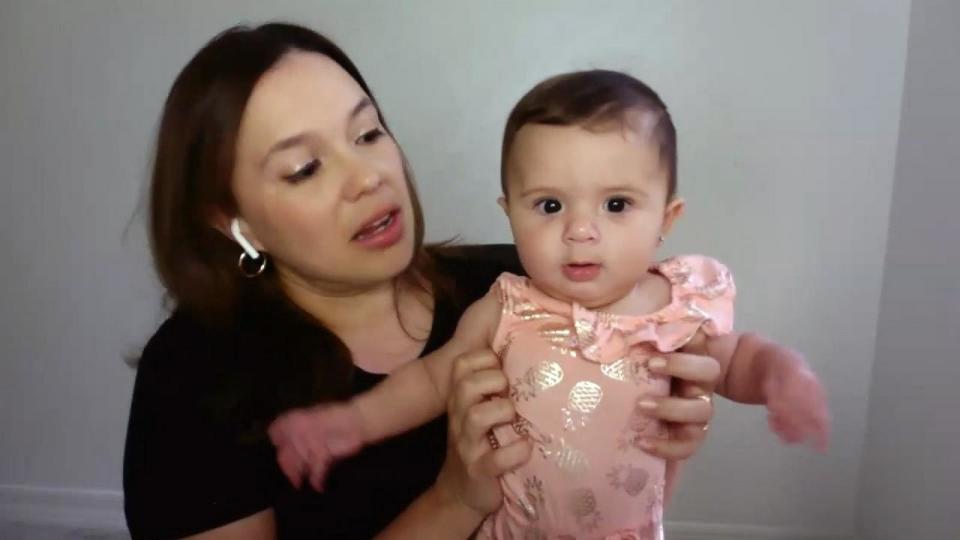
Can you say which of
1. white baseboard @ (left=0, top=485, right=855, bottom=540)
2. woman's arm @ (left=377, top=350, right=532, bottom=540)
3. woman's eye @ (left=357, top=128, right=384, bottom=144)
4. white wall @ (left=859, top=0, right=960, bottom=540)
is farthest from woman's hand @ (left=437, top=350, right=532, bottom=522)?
white baseboard @ (left=0, top=485, right=855, bottom=540)

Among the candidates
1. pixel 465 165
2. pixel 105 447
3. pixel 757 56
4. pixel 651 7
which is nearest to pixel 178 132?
pixel 465 165

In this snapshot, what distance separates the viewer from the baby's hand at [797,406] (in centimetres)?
90

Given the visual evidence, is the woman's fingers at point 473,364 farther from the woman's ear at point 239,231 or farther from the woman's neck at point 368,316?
the woman's ear at point 239,231

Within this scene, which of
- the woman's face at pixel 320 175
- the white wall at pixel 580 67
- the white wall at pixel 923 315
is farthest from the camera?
the white wall at pixel 580 67

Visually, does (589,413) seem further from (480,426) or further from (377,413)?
(377,413)

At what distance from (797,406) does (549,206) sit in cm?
34

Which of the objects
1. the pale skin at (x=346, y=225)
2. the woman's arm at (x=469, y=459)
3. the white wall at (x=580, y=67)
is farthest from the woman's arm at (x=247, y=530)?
the white wall at (x=580, y=67)

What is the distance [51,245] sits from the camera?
2.10m

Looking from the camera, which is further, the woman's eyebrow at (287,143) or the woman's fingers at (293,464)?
the woman's eyebrow at (287,143)

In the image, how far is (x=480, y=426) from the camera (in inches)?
39.1

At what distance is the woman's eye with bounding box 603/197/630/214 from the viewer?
970 mm

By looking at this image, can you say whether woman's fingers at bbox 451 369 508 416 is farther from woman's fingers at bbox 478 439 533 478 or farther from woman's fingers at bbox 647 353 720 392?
woman's fingers at bbox 647 353 720 392

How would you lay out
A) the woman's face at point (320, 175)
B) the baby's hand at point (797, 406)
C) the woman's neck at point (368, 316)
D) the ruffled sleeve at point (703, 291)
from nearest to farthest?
the baby's hand at point (797, 406)
the ruffled sleeve at point (703, 291)
the woman's face at point (320, 175)
the woman's neck at point (368, 316)

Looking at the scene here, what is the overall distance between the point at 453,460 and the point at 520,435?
0.38 feet
